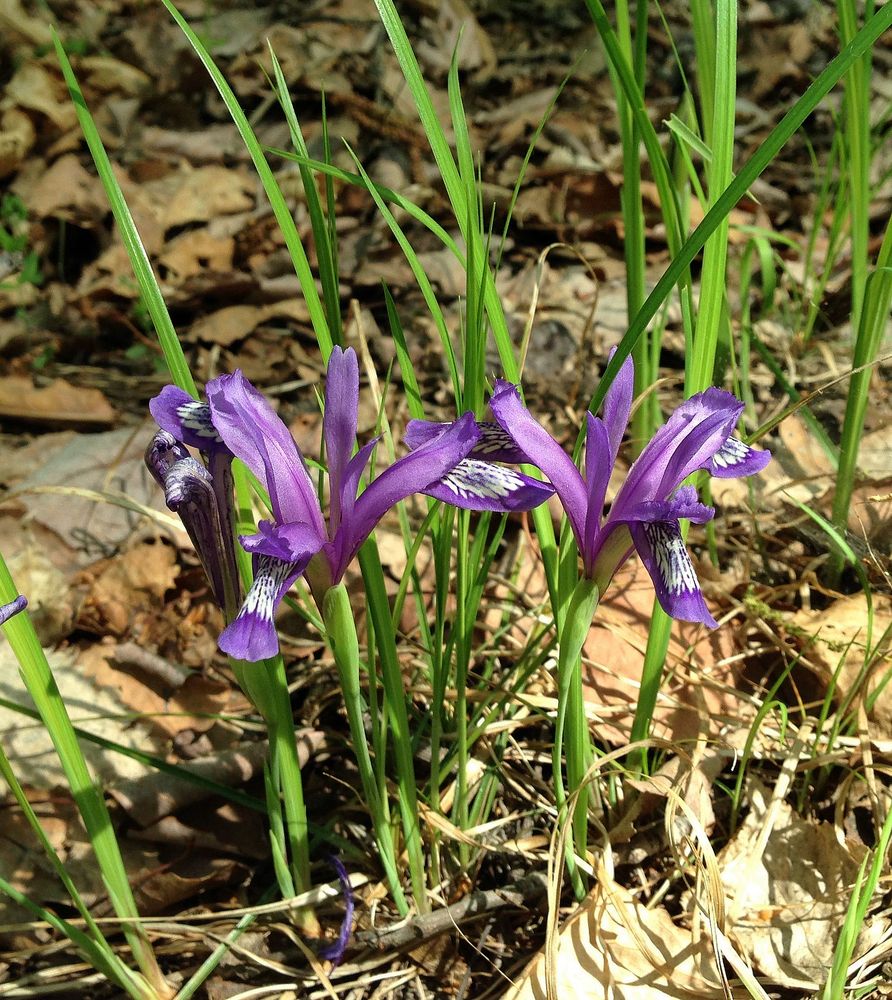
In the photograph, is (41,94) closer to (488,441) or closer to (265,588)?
(488,441)

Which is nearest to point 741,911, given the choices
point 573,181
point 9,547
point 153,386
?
point 9,547

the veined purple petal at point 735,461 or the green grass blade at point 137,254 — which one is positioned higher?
the green grass blade at point 137,254

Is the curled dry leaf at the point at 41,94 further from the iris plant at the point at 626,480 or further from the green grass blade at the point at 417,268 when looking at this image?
the iris plant at the point at 626,480

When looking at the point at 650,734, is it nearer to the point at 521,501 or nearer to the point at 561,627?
the point at 561,627

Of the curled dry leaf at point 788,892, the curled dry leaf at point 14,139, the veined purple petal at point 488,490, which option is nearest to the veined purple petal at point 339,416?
the veined purple petal at point 488,490

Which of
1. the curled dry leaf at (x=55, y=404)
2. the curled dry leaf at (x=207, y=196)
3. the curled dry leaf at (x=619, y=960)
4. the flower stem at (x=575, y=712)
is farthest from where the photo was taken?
the curled dry leaf at (x=207, y=196)

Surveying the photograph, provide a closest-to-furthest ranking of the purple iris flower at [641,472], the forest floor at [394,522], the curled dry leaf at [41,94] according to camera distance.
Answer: the purple iris flower at [641,472] → the forest floor at [394,522] → the curled dry leaf at [41,94]

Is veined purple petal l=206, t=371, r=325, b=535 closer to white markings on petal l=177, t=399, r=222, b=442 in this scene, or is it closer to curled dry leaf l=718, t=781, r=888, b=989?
white markings on petal l=177, t=399, r=222, b=442
